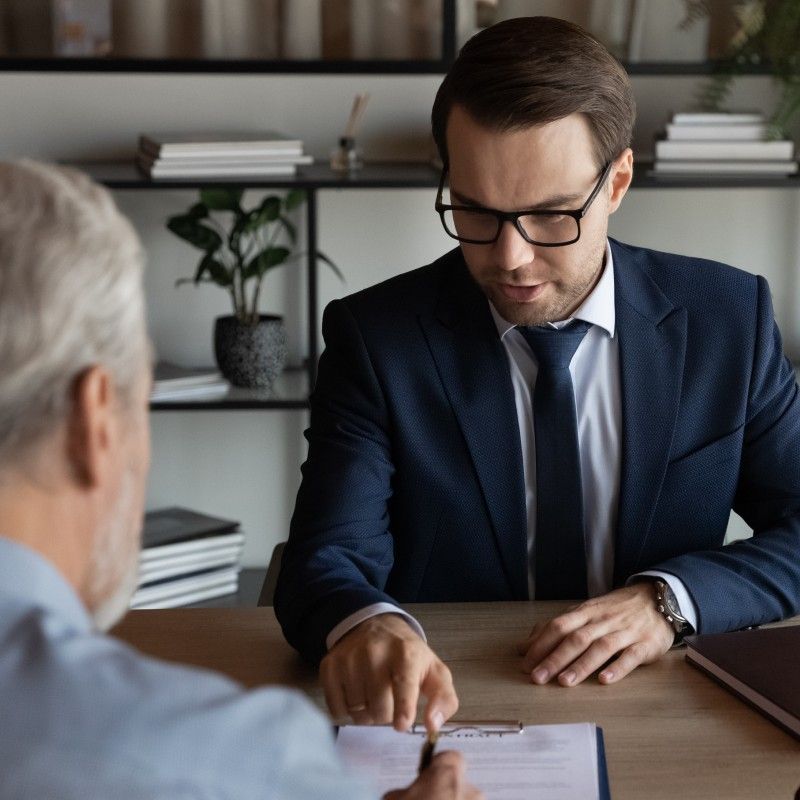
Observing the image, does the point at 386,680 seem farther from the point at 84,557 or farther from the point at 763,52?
the point at 763,52

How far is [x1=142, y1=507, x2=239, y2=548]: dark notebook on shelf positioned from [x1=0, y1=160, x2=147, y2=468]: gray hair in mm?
2137

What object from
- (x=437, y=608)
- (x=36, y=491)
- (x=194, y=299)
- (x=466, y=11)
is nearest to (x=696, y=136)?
(x=466, y=11)

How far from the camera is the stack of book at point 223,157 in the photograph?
2.71 meters

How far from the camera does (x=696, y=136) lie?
281 cm

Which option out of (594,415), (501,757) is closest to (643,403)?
(594,415)

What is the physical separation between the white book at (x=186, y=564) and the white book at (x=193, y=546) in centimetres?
1

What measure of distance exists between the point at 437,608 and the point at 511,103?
2.14 ft

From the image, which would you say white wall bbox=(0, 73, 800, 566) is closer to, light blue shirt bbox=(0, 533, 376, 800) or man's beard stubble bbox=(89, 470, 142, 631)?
man's beard stubble bbox=(89, 470, 142, 631)

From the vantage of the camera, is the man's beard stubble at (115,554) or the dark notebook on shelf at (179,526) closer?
the man's beard stubble at (115,554)

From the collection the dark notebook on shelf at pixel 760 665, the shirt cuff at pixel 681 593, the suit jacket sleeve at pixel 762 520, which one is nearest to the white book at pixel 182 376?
the suit jacket sleeve at pixel 762 520

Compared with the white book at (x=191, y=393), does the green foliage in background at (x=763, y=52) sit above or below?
above

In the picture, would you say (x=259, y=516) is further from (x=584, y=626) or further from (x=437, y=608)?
(x=584, y=626)

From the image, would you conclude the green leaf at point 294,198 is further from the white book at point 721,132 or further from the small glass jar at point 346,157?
the white book at point 721,132

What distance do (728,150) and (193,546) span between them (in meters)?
1.50
